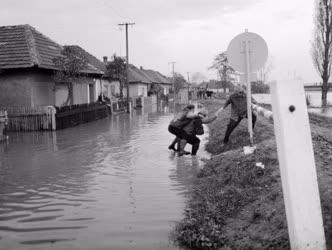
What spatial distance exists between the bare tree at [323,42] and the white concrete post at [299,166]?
35.8 metres

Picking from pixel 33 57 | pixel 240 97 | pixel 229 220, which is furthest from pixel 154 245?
pixel 33 57

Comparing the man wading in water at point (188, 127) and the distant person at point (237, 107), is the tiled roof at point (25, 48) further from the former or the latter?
A: the distant person at point (237, 107)

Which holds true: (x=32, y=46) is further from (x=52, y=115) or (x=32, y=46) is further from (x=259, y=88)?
(x=259, y=88)

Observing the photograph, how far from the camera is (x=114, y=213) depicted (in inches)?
252

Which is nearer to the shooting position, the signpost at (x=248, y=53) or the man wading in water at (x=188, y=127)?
the signpost at (x=248, y=53)

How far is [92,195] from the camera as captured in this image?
7539 mm

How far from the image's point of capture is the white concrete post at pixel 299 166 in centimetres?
382

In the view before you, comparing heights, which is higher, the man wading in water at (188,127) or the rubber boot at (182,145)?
the man wading in water at (188,127)

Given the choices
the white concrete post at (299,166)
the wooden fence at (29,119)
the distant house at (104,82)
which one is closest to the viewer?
the white concrete post at (299,166)

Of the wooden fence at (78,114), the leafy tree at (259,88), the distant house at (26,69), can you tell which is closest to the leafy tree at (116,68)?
the wooden fence at (78,114)

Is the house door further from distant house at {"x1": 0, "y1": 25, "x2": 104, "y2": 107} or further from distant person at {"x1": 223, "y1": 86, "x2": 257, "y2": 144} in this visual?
distant person at {"x1": 223, "y1": 86, "x2": 257, "y2": 144}

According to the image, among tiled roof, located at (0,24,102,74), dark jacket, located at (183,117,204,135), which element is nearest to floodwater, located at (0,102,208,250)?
dark jacket, located at (183,117,204,135)

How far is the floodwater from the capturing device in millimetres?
5430

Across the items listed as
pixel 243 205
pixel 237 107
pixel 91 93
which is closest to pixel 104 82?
pixel 91 93
